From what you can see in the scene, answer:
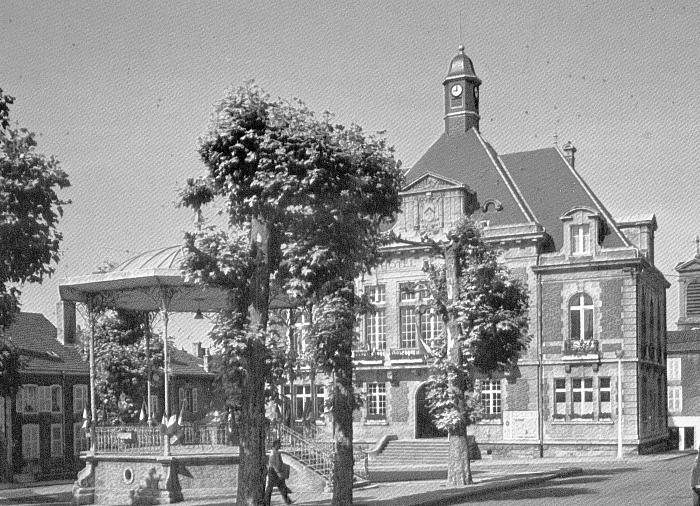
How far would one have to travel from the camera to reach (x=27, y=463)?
5034 cm

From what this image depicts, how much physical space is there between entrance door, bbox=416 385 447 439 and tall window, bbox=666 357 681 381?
879 inches

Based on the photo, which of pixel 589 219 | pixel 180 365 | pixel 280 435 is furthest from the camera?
pixel 180 365

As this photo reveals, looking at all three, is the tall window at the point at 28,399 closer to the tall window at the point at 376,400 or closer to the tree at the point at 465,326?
the tall window at the point at 376,400

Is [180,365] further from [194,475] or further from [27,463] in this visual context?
[194,475]

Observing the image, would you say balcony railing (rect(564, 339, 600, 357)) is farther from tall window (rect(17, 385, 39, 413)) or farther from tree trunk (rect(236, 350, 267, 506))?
tall window (rect(17, 385, 39, 413))

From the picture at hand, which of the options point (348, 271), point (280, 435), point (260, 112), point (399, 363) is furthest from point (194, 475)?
point (399, 363)

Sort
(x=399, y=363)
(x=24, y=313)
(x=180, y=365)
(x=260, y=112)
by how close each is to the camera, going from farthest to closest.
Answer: (x=180, y=365) → (x=24, y=313) → (x=399, y=363) → (x=260, y=112)

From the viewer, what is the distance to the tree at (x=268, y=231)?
20844 millimetres

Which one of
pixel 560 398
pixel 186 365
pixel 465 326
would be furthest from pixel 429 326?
pixel 186 365

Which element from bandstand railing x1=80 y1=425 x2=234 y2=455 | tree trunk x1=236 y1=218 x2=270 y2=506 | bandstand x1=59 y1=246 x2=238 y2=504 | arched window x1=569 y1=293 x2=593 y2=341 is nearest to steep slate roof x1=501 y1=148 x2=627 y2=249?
arched window x1=569 y1=293 x2=593 y2=341

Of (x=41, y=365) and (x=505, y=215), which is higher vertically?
(x=505, y=215)

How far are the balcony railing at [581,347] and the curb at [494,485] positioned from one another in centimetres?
1218

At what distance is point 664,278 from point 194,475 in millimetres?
32690

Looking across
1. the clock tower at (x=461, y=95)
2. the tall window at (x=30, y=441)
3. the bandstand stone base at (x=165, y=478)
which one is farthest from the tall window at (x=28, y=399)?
the clock tower at (x=461, y=95)
